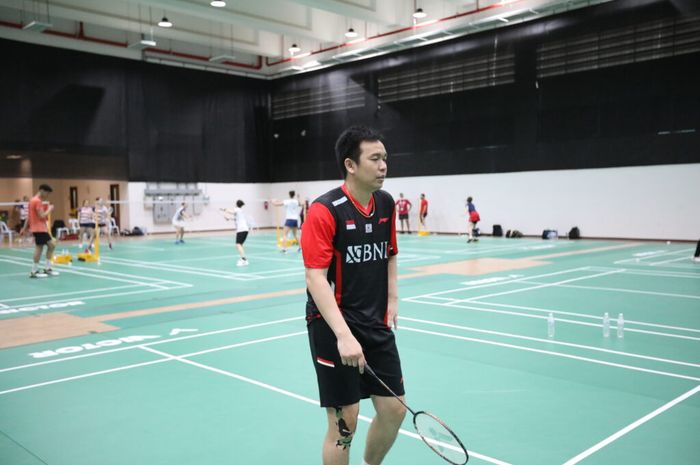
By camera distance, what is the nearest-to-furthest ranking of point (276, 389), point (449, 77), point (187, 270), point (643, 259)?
1. point (276, 389)
2. point (187, 270)
3. point (643, 259)
4. point (449, 77)

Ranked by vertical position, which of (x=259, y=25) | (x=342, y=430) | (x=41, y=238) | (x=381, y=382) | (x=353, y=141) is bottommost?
(x=342, y=430)

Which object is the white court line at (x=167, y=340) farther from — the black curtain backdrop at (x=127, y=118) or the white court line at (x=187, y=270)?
the black curtain backdrop at (x=127, y=118)

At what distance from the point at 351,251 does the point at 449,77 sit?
27954 millimetres

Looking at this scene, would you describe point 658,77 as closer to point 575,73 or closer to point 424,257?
point 575,73

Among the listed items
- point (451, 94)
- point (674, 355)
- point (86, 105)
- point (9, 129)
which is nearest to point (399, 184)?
point (451, 94)

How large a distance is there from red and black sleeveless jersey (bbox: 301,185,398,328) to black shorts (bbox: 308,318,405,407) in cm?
8

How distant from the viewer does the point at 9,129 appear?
93.1 ft

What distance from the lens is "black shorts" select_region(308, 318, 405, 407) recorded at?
3.23 m

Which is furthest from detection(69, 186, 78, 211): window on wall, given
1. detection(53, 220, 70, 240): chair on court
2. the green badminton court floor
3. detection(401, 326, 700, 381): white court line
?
detection(401, 326, 700, 381): white court line

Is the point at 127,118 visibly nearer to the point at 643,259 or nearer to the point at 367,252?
the point at 643,259

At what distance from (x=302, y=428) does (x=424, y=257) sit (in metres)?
14.2

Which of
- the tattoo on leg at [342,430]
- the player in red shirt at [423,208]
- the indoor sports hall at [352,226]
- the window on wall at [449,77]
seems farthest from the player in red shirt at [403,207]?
the tattoo on leg at [342,430]

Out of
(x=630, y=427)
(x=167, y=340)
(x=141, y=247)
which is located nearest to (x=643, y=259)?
(x=630, y=427)

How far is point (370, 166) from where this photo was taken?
3.31m
